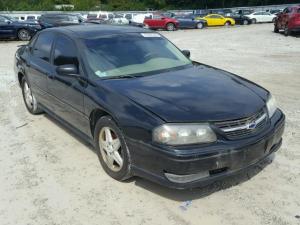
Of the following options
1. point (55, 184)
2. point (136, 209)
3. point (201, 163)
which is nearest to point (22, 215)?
point (55, 184)

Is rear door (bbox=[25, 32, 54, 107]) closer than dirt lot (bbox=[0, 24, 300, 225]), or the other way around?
dirt lot (bbox=[0, 24, 300, 225])

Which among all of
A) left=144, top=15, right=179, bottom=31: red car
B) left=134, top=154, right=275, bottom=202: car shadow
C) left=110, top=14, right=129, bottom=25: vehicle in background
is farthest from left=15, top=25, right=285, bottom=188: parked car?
left=110, top=14, right=129, bottom=25: vehicle in background

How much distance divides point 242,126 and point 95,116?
1664 mm

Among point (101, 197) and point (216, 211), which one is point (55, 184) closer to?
point (101, 197)

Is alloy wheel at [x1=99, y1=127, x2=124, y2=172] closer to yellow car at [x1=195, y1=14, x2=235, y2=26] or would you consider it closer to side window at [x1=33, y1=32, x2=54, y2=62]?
side window at [x1=33, y1=32, x2=54, y2=62]

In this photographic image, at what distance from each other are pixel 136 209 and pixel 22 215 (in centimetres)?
107

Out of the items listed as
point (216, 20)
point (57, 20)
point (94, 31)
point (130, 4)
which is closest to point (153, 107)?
point (94, 31)

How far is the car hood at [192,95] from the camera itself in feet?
11.8

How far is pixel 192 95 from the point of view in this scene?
3939 millimetres

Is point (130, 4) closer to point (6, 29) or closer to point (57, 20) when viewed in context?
point (57, 20)

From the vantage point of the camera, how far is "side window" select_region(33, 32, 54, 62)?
570cm

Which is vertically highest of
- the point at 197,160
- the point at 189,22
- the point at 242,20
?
the point at 197,160

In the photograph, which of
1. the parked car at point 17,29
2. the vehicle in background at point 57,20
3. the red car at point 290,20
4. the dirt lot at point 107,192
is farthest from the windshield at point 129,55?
the vehicle in background at point 57,20

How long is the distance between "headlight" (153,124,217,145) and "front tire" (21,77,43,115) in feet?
11.7
